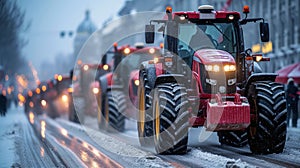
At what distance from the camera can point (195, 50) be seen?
1202 cm

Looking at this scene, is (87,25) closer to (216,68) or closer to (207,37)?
(207,37)

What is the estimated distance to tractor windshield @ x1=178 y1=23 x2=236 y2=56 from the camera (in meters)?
12.1

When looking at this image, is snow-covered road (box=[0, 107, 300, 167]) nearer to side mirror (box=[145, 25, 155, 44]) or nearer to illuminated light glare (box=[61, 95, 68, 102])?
side mirror (box=[145, 25, 155, 44])

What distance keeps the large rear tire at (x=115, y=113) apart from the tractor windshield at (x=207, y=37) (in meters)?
7.35

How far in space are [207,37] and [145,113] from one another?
7.43 feet

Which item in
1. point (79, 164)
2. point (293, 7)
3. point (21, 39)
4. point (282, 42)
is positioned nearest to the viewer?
point (79, 164)

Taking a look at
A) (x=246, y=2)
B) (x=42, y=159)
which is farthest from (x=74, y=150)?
(x=246, y=2)

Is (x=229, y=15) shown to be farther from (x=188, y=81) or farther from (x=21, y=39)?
(x=21, y=39)

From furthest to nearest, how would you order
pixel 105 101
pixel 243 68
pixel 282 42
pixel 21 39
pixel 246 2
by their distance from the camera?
pixel 21 39 → pixel 246 2 → pixel 282 42 → pixel 105 101 → pixel 243 68

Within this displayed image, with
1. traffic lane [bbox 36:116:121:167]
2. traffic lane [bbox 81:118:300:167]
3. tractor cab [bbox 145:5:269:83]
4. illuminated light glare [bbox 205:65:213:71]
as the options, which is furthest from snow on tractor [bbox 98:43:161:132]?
illuminated light glare [bbox 205:65:213:71]

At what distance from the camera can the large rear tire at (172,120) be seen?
11070mm

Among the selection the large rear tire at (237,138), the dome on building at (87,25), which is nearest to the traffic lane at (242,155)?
the large rear tire at (237,138)

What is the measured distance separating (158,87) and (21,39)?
227 ft

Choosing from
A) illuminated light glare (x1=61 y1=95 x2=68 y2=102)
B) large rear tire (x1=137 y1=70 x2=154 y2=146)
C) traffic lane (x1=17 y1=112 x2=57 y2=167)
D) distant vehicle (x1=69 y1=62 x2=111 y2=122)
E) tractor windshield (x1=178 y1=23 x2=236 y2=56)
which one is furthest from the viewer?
illuminated light glare (x1=61 y1=95 x2=68 y2=102)
